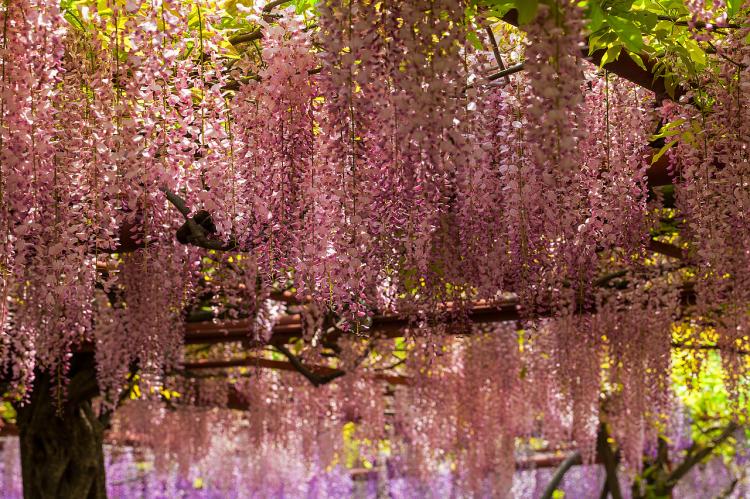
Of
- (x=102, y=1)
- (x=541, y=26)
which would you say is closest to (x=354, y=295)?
(x=102, y=1)

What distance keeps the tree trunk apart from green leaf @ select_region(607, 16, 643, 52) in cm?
586

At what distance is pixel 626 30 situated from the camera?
3.03 meters

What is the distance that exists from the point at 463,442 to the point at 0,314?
21.9 ft

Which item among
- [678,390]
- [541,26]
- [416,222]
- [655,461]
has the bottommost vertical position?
[655,461]

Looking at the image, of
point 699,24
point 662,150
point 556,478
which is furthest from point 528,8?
point 556,478

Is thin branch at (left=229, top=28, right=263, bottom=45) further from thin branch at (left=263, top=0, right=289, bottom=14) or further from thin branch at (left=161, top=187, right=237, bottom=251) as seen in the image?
thin branch at (left=161, top=187, right=237, bottom=251)

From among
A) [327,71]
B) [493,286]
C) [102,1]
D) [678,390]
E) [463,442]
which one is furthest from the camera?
[678,390]

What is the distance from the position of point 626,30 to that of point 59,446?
20.3 feet

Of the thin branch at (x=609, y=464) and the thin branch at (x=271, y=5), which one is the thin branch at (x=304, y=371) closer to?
the thin branch at (x=271, y=5)

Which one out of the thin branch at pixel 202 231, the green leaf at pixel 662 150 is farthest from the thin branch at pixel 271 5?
the green leaf at pixel 662 150

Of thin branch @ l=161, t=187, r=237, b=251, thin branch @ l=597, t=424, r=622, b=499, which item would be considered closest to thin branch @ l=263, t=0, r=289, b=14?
thin branch @ l=161, t=187, r=237, b=251

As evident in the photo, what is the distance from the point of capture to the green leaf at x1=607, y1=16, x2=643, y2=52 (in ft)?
9.86

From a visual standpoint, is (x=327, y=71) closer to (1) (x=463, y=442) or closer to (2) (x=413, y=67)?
(2) (x=413, y=67)

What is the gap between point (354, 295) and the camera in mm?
3895
